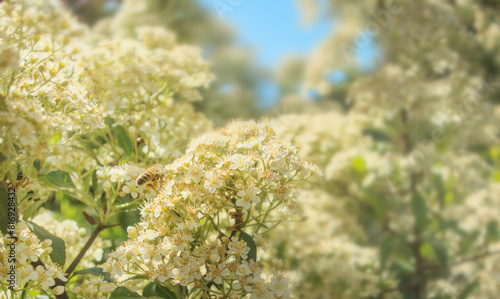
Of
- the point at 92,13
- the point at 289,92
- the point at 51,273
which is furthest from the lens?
the point at 92,13

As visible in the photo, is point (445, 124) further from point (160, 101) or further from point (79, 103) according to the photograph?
point (79, 103)

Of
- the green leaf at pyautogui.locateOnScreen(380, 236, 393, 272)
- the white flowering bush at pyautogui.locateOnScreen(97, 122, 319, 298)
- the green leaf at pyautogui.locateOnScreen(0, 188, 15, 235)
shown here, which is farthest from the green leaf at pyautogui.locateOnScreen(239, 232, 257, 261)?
the green leaf at pyautogui.locateOnScreen(380, 236, 393, 272)

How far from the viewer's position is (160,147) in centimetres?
52

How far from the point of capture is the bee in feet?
1.36

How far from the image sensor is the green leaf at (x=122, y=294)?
36 cm

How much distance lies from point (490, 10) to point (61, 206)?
6.64 ft

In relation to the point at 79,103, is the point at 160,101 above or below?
above

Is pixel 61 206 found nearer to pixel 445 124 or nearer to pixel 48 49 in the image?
pixel 48 49

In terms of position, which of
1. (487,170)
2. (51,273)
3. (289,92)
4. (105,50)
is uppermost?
(289,92)

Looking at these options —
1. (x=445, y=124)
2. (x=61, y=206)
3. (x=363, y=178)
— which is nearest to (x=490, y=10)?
(x=445, y=124)

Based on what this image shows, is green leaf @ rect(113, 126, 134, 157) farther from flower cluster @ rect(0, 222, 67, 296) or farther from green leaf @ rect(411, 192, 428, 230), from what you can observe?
green leaf @ rect(411, 192, 428, 230)

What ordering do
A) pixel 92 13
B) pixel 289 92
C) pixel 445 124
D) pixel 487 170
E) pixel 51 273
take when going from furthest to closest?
pixel 92 13 → pixel 289 92 → pixel 487 170 → pixel 445 124 → pixel 51 273

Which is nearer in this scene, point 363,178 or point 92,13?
point 363,178

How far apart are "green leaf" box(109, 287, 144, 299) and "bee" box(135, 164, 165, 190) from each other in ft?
0.34
